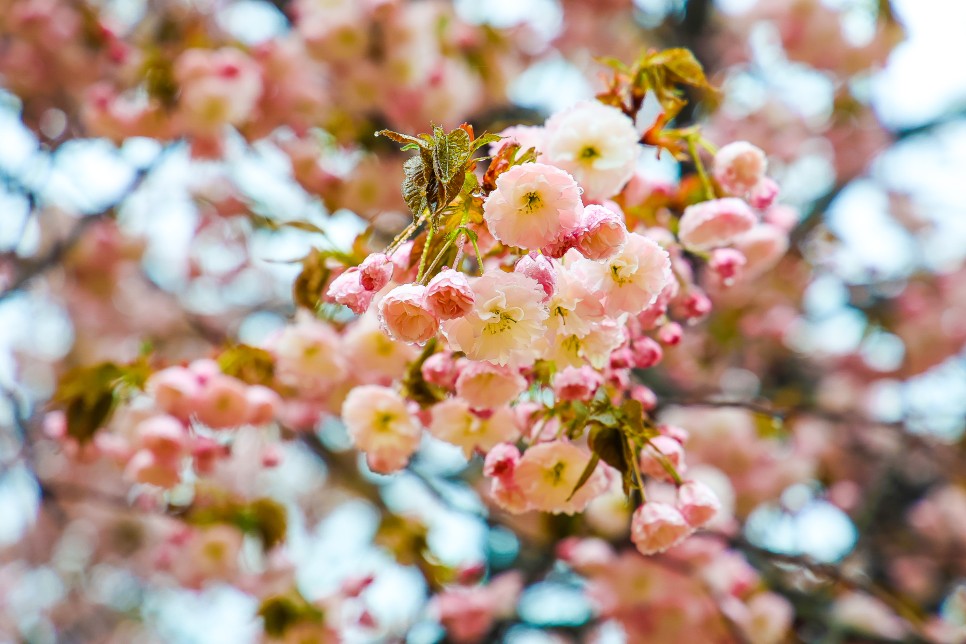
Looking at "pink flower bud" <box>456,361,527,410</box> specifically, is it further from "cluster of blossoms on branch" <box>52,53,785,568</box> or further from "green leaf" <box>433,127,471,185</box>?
"green leaf" <box>433,127,471,185</box>

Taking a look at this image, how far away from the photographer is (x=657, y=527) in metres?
1.04

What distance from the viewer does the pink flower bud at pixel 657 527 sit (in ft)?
3.41

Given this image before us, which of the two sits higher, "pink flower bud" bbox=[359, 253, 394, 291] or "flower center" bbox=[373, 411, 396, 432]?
"pink flower bud" bbox=[359, 253, 394, 291]

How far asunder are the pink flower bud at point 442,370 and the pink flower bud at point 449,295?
295 mm

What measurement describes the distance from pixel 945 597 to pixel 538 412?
3.39 m

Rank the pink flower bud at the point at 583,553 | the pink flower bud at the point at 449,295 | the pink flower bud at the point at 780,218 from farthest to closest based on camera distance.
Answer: the pink flower bud at the point at 583,553 → the pink flower bud at the point at 780,218 → the pink flower bud at the point at 449,295

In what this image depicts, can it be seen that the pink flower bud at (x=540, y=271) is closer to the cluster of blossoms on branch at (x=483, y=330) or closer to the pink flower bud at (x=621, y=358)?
the cluster of blossoms on branch at (x=483, y=330)

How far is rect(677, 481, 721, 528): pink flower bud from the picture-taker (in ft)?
3.49

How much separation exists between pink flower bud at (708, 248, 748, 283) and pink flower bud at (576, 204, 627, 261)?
0.45 metres

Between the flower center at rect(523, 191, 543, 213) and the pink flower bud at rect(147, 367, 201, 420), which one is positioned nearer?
the flower center at rect(523, 191, 543, 213)

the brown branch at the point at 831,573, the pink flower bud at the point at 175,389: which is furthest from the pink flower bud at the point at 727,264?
the pink flower bud at the point at 175,389

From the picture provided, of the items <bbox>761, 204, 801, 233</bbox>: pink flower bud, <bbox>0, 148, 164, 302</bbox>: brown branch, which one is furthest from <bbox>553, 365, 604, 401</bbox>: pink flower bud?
<bbox>0, 148, 164, 302</bbox>: brown branch

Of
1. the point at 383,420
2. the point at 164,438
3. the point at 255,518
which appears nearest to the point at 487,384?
the point at 383,420

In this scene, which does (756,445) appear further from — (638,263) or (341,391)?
(638,263)
